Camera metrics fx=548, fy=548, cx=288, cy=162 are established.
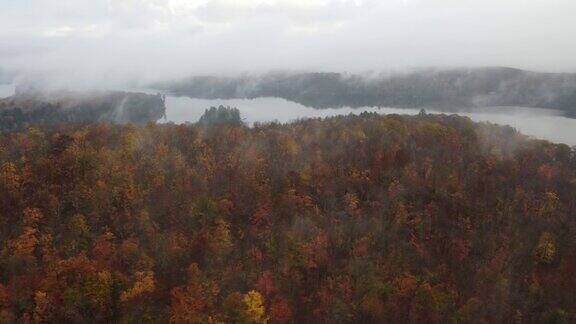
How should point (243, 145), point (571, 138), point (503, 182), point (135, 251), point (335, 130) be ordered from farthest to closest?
point (571, 138) → point (335, 130) → point (243, 145) → point (503, 182) → point (135, 251)

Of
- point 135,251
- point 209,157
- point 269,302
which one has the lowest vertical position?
point 269,302

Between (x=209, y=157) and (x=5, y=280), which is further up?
(x=209, y=157)

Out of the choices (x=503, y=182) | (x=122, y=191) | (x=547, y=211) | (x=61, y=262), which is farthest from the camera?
(x=503, y=182)

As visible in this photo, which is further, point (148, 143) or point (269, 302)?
point (148, 143)

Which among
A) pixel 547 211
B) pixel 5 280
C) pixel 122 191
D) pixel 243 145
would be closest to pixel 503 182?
pixel 547 211

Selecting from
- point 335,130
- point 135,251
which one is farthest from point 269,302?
point 335,130

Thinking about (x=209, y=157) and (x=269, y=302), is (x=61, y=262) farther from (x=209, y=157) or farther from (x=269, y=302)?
(x=209, y=157)

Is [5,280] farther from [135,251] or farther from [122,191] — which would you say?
[122,191]
